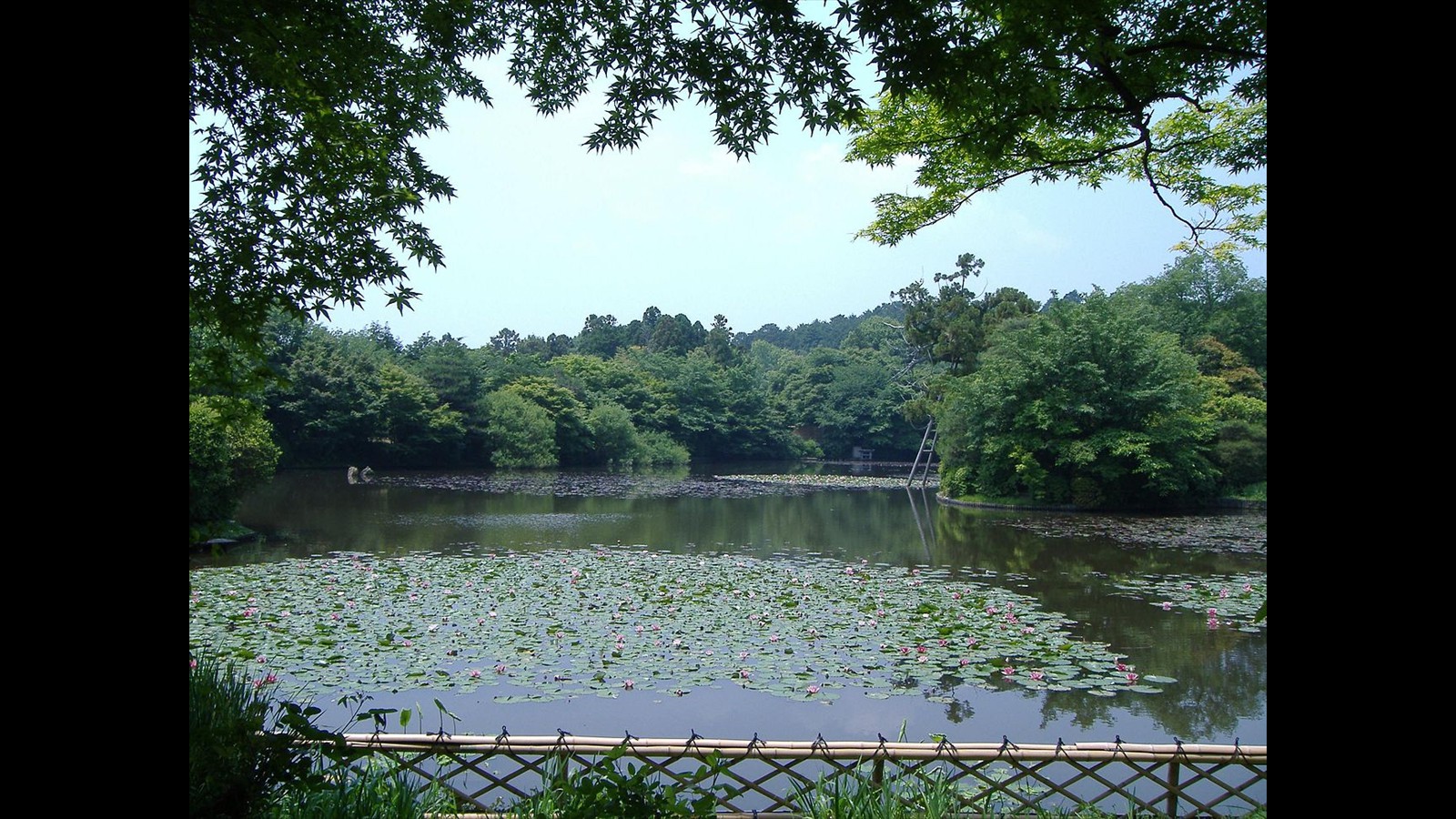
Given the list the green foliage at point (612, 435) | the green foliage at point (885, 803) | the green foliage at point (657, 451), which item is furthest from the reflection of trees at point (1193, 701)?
the green foliage at point (657, 451)

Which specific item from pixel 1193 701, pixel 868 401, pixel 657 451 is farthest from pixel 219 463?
pixel 868 401

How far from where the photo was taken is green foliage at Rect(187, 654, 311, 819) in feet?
5.85

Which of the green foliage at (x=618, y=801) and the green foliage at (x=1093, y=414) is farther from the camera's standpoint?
the green foliage at (x=1093, y=414)

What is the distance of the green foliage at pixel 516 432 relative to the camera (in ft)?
81.2

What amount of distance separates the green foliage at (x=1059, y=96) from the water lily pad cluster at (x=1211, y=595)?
12.9 ft

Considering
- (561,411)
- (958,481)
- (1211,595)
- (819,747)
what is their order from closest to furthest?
(819,747), (1211,595), (958,481), (561,411)

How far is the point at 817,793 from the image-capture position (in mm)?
2496

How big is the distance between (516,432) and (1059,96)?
76.6 feet

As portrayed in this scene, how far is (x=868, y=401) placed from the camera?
34.2 m

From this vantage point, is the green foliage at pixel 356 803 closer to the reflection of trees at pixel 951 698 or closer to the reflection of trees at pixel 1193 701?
the reflection of trees at pixel 951 698

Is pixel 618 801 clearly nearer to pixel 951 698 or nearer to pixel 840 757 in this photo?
pixel 840 757

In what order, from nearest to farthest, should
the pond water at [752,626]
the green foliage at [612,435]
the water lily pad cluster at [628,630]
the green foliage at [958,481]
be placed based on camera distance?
the pond water at [752,626]
the water lily pad cluster at [628,630]
the green foliage at [958,481]
the green foliage at [612,435]
